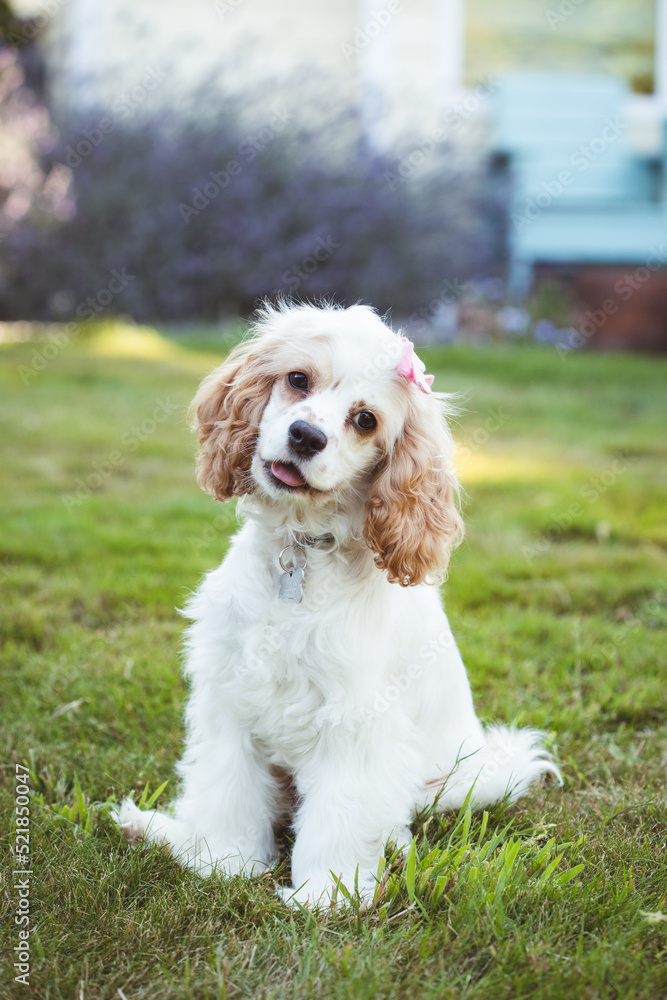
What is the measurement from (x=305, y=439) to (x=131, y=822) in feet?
3.72

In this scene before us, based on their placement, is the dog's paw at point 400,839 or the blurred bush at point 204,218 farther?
the blurred bush at point 204,218

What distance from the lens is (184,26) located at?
11.8 m

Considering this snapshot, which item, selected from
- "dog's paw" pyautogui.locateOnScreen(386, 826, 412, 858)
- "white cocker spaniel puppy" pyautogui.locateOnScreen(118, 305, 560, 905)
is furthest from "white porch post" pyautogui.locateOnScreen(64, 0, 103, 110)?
"dog's paw" pyautogui.locateOnScreen(386, 826, 412, 858)

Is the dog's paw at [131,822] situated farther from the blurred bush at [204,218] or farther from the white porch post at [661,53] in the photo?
the white porch post at [661,53]

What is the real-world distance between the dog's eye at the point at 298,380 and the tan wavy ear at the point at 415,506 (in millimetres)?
300

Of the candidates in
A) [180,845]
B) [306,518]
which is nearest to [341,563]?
[306,518]

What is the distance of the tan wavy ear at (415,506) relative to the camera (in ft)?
7.72

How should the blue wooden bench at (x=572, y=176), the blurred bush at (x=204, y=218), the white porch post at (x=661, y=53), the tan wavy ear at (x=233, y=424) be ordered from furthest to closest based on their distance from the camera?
1. the white porch post at (x=661, y=53)
2. the blue wooden bench at (x=572, y=176)
3. the blurred bush at (x=204, y=218)
4. the tan wavy ear at (x=233, y=424)

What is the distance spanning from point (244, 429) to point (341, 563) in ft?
1.51

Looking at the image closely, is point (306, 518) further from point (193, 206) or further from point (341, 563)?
point (193, 206)

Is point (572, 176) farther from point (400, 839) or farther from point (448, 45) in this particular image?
point (400, 839)

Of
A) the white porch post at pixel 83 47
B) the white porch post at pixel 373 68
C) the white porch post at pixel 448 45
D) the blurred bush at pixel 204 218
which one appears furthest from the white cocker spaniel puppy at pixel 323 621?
the white porch post at pixel 448 45

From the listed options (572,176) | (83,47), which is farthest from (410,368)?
(572,176)

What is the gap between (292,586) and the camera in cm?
242
